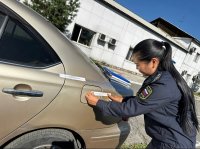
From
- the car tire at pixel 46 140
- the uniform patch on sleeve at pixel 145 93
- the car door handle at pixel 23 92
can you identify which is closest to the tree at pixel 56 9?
the car tire at pixel 46 140

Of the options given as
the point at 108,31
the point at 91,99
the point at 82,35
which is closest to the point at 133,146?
the point at 91,99

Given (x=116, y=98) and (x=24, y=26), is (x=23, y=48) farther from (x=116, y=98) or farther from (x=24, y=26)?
(x=116, y=98)

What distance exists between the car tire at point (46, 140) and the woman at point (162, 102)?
1.40 feet

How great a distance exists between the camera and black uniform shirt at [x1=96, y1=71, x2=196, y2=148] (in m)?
2.43

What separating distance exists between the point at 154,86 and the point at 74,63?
0.76 m

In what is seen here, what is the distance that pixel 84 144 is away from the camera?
289 cm

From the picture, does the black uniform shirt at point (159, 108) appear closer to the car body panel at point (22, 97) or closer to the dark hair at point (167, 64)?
the dark hair at point (167, 64)

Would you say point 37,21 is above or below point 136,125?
above

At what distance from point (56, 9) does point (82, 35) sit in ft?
15.9

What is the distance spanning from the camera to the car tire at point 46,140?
2486mm

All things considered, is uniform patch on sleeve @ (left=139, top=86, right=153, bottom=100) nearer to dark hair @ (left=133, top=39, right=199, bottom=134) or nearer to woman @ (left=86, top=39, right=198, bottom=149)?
woman @ (left=86, top=39, right=198, bottom=149)

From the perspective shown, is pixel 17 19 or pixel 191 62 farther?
pixel 191 62

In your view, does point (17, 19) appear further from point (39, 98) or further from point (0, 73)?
point (39, 98)

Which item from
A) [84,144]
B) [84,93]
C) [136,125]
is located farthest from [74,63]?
[136,125]
